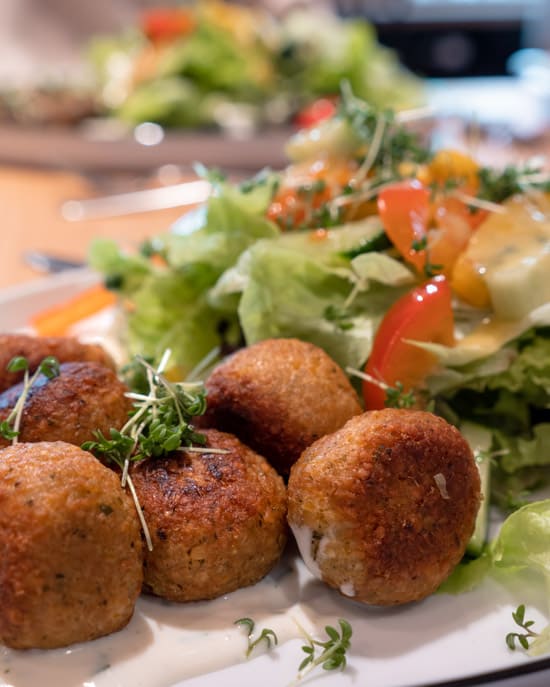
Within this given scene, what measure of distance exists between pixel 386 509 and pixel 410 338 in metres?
0.63

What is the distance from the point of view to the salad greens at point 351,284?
188 centimetres

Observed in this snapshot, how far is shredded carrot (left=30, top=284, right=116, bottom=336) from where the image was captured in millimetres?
2582

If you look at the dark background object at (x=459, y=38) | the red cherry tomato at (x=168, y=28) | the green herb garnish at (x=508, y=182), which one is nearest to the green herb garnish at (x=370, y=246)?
the green herb garnish at (x=508, y=182)

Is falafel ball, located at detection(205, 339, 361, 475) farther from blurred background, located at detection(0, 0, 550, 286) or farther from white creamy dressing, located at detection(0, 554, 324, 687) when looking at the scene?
blurred background, located at detection(0, 0, 550, 286)

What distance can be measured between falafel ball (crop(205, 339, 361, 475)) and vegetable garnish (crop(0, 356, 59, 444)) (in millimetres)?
346

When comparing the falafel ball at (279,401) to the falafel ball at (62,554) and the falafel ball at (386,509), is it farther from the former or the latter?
the falafel ball at (62,554)

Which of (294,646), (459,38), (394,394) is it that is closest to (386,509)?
(294,646)

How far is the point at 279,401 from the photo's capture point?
162 cm

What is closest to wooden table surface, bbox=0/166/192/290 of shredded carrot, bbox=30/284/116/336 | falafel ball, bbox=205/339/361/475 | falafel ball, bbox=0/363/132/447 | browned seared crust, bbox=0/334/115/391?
shredded carrot, bbox=30/284/116/336

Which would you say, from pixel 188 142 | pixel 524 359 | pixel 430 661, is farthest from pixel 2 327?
pixel 188 142

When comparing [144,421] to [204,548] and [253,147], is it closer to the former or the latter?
[204,548]

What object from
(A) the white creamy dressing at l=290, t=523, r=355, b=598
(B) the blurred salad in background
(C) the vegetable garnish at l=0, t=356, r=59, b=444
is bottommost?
(B) the blurred salad in background

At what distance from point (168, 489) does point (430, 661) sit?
0.56m

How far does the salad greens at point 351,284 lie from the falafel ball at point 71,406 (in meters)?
0.52
